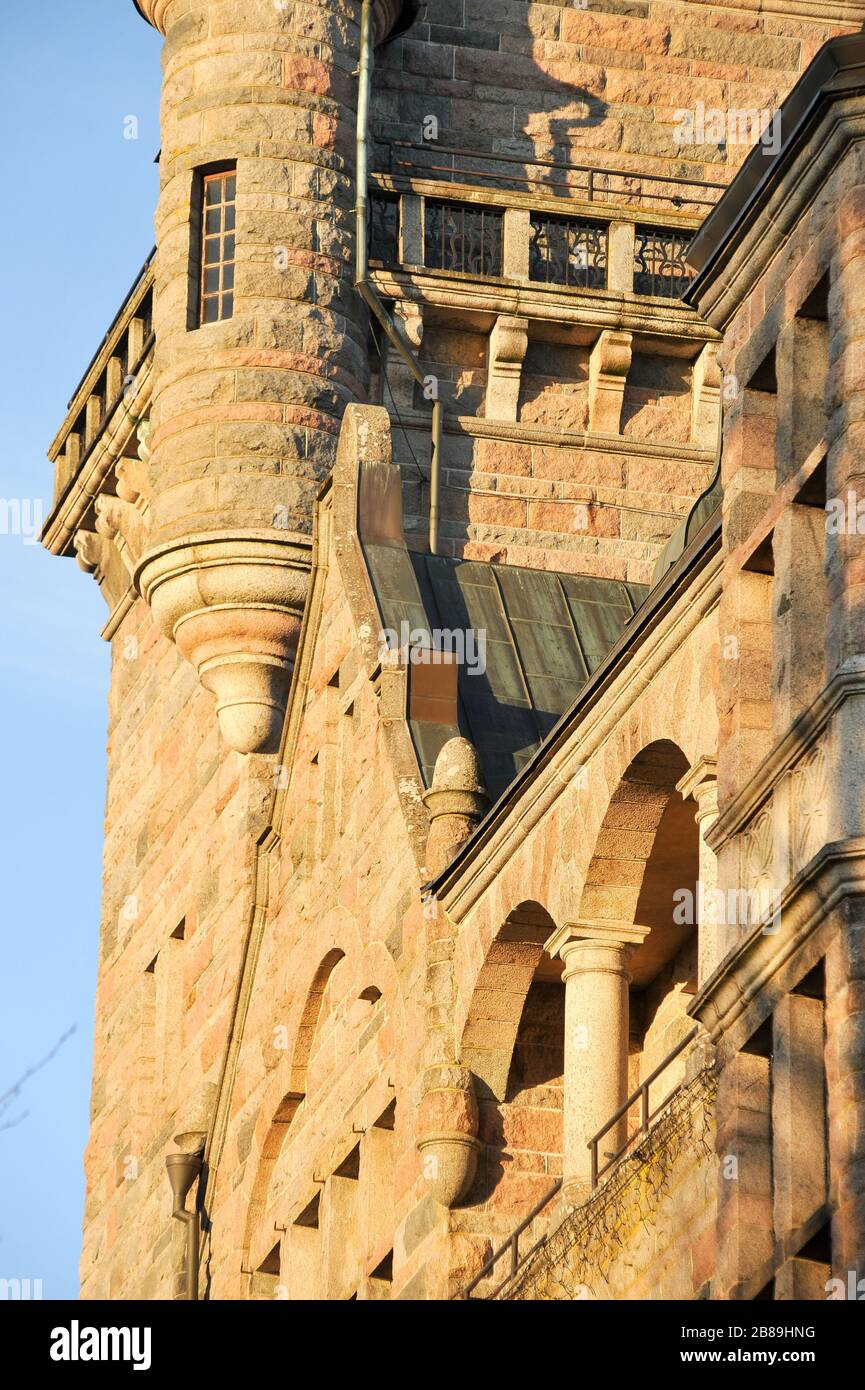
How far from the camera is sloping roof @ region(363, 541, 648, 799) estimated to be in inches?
1188

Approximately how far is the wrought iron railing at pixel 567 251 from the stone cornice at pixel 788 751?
52.9ft

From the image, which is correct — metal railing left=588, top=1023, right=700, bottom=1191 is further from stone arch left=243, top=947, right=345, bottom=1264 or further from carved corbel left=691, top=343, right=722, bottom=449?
carved corbel left=691, top=343, right=722, bottom=449

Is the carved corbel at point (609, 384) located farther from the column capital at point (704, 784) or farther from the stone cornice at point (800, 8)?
the column capital at point (704, 784)

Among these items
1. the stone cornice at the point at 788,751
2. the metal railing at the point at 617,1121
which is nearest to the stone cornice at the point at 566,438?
the metal railing at the point at 617,1121

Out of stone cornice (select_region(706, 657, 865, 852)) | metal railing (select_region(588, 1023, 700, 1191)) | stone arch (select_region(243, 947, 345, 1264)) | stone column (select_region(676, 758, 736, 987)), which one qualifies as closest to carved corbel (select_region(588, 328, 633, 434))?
stone arch (select_region(243, 947, 345, 1264))

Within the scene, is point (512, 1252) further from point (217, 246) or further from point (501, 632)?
point (217, 246)

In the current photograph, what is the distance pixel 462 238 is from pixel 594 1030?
12622 mm

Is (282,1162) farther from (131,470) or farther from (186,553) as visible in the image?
(131,470)

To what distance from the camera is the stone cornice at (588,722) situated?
22594 millimetres

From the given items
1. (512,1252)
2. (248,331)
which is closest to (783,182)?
(512,1252)

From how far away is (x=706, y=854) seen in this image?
2247 centimetres

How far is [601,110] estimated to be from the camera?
123ft

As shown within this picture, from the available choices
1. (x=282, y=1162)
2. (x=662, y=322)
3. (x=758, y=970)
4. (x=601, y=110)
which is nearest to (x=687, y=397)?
(x=662, y=322)
